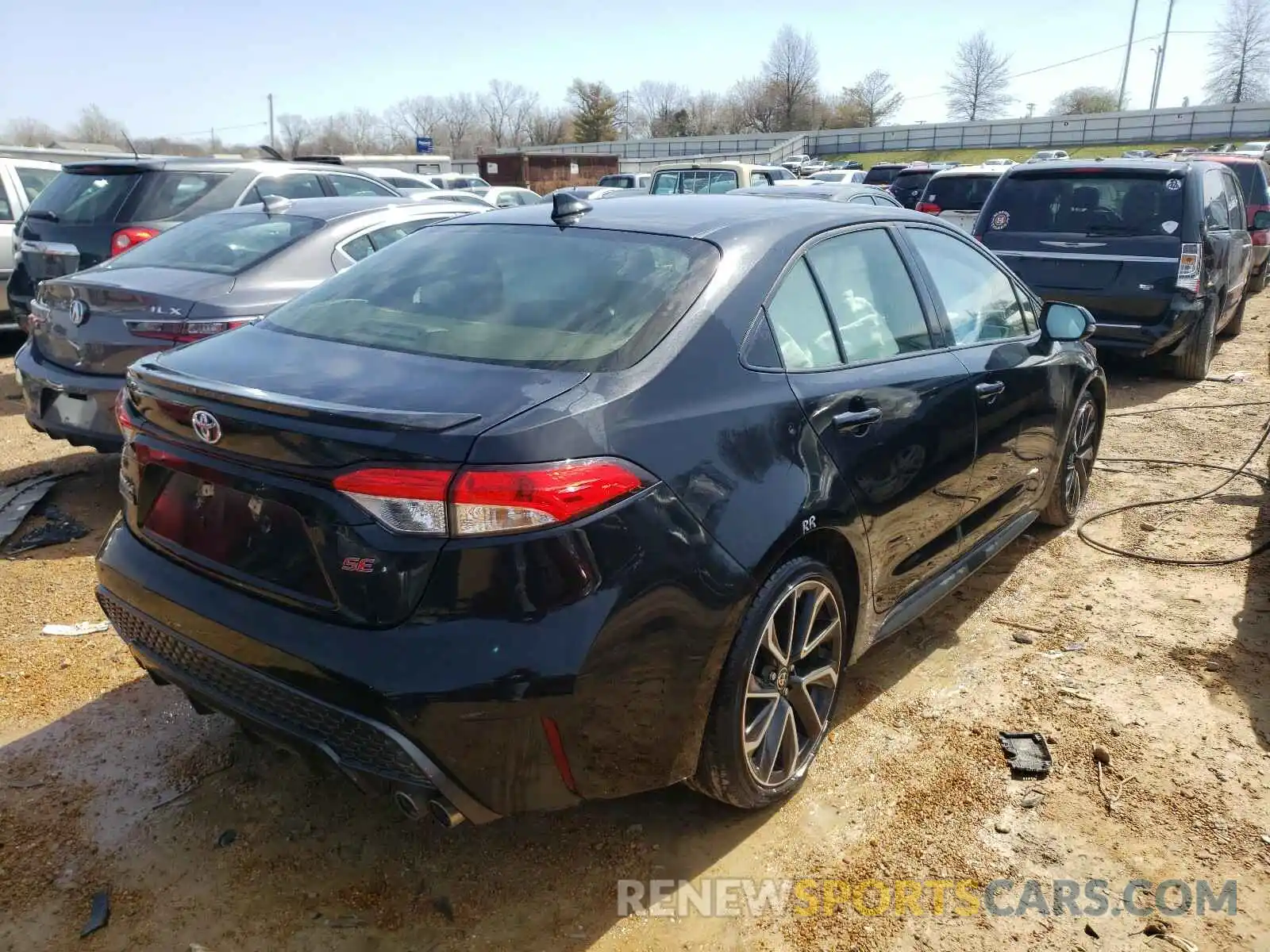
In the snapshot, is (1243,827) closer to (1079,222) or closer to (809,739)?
(809,739)

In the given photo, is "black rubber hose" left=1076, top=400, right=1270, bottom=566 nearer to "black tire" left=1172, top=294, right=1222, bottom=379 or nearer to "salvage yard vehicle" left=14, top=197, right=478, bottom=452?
"black tire" left=1172, top=294, right=1222, bottom=379

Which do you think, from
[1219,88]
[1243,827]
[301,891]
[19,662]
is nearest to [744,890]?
[301,891]

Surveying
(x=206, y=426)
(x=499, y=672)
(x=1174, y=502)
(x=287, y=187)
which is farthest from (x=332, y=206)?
(x=1174, y=502)

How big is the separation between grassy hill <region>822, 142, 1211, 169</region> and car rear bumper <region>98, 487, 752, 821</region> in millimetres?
53126

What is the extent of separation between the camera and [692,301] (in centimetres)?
257

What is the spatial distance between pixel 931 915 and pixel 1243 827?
1.04 metres

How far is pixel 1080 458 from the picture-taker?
16.1 ft

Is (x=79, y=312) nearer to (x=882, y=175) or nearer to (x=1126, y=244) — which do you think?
(x=1126, y=244)

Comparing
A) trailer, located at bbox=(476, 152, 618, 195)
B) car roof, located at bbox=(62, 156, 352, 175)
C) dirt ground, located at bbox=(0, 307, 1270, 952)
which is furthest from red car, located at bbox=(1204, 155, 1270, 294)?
trailer, located at bbox=(476, 152, 618, 195)

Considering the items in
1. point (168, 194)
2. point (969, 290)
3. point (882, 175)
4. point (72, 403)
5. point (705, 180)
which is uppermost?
point (882, 175)

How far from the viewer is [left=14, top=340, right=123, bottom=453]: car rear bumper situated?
4598mm

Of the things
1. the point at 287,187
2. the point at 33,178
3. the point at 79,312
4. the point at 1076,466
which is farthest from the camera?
the point at 33,178

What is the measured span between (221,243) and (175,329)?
97 cm
